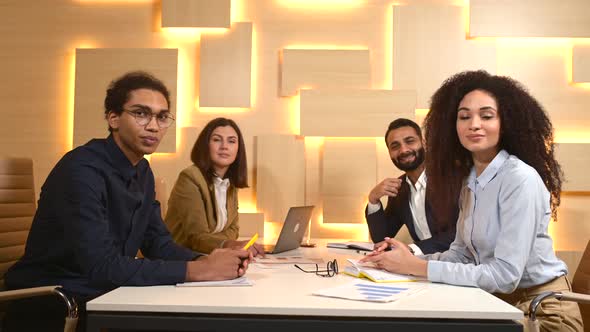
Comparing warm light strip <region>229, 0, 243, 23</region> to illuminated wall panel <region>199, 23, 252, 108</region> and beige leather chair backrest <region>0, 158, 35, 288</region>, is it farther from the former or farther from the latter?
beige leather chair backrest <region>0, 158, 35, 288</region>

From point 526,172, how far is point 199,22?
2.79 meters

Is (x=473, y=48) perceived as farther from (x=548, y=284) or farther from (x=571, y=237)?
(x=548, y=284)

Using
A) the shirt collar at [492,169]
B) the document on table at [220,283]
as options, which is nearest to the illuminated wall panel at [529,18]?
the shirt collar at [492,169]

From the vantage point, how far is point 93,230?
1.75 meters

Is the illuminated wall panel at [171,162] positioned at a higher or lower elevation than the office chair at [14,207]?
higher

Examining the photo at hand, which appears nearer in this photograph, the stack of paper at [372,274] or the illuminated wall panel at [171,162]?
the stack of paper at [372,274]

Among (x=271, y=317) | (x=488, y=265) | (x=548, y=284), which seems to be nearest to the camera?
(x=271, y=317)

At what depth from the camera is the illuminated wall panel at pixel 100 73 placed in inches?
159

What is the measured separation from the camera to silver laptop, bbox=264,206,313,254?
8.63 ft

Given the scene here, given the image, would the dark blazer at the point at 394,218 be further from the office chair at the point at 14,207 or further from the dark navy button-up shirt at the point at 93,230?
the office chair at the point at 14,207

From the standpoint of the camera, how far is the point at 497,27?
→ 13.0 feet

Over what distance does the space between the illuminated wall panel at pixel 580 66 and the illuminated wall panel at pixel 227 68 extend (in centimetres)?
220

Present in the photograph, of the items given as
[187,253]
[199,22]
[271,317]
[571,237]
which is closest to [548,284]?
[271,317]

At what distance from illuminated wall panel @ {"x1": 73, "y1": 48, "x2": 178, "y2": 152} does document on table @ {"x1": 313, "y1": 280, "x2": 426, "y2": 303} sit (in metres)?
2.62
